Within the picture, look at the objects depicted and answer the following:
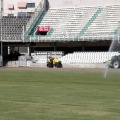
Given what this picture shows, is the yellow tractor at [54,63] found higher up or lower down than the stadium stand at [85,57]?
lower down

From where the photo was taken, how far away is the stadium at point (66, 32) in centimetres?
6706

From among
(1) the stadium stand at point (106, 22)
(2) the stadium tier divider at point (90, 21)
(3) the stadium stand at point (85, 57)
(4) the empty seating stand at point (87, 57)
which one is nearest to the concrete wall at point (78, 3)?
(1) the stadium stand at point (106, 22)

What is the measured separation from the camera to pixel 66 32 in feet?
234

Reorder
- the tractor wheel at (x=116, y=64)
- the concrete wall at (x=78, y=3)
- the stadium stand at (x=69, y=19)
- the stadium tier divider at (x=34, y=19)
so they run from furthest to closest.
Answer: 1. the concrete wall at (x=78, y=3)
2. the stadium tier divider at (x=34, y=19)
3. the stadium stand at (x=69, y=19)
4. the tractor wheel at (x=116, y=64)

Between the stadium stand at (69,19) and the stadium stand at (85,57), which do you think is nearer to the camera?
the stadium stand at (85,57)

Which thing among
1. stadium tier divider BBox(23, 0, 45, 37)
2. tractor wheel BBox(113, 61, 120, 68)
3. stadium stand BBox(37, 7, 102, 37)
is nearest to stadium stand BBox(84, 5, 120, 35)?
stadium stand BBox(37, 7, 102, 37)

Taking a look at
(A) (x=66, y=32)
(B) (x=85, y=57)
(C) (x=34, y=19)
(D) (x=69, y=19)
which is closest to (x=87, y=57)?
(B) (x=85, y=57)

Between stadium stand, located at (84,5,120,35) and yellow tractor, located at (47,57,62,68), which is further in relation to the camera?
stadium stand, located at (84,5,120,35)

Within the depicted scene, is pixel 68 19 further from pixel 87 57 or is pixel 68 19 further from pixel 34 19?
pixel 87 57

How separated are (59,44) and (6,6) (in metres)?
38.6

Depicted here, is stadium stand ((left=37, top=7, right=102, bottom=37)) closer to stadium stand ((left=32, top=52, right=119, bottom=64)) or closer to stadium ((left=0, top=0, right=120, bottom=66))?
stadium ((left=0, top=0, right=120, bottom=66))

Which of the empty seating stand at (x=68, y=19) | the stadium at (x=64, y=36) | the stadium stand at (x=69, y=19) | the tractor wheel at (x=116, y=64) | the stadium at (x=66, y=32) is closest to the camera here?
the tractor wheel at (x=116, y=64)

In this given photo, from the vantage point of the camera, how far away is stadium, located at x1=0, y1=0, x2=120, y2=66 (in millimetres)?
67062

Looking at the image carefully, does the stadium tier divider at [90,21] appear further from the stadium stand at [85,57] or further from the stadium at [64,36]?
the stadium stand at [85,57]
